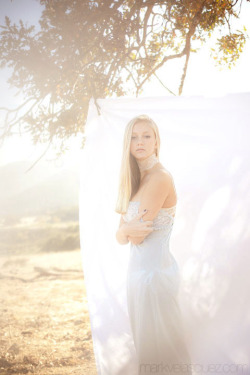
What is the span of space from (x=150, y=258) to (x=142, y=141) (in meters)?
0.82

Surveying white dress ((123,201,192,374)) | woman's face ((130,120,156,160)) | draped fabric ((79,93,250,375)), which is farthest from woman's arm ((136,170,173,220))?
draped fabric ((79,93,250,375))

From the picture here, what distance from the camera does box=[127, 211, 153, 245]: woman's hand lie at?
81.2 inches

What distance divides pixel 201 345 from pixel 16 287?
746 centimetres

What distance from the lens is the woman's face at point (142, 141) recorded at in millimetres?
2266

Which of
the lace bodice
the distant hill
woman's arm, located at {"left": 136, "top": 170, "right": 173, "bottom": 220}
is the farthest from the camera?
the distant hill

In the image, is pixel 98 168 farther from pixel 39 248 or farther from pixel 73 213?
pixel 73 213

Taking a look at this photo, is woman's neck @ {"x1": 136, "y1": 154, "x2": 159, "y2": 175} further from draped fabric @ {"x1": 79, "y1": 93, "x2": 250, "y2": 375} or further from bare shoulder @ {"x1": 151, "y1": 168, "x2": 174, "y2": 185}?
draped fabric @ {"x1": 79, "y1": 93, "x2": 250, "y2": 375}

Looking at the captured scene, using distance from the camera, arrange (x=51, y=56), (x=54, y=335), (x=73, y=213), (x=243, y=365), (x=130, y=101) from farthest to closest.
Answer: (x=73, y=213) < (x=54, y=335) < (x=51, y=56) < (x=130, y=101) < (x=243, y=365)

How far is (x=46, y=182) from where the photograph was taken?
15.4m

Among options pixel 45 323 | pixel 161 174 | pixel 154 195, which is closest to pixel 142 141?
pixel 161 174

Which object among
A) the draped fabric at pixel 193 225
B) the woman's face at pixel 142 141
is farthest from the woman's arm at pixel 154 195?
the draped fabric at pixel 193 225

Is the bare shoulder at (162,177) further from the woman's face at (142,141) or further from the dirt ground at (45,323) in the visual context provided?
the dirt ground at (45,323)

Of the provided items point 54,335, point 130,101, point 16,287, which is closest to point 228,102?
point 130,101

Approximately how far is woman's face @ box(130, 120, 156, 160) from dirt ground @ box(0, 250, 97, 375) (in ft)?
9.14
